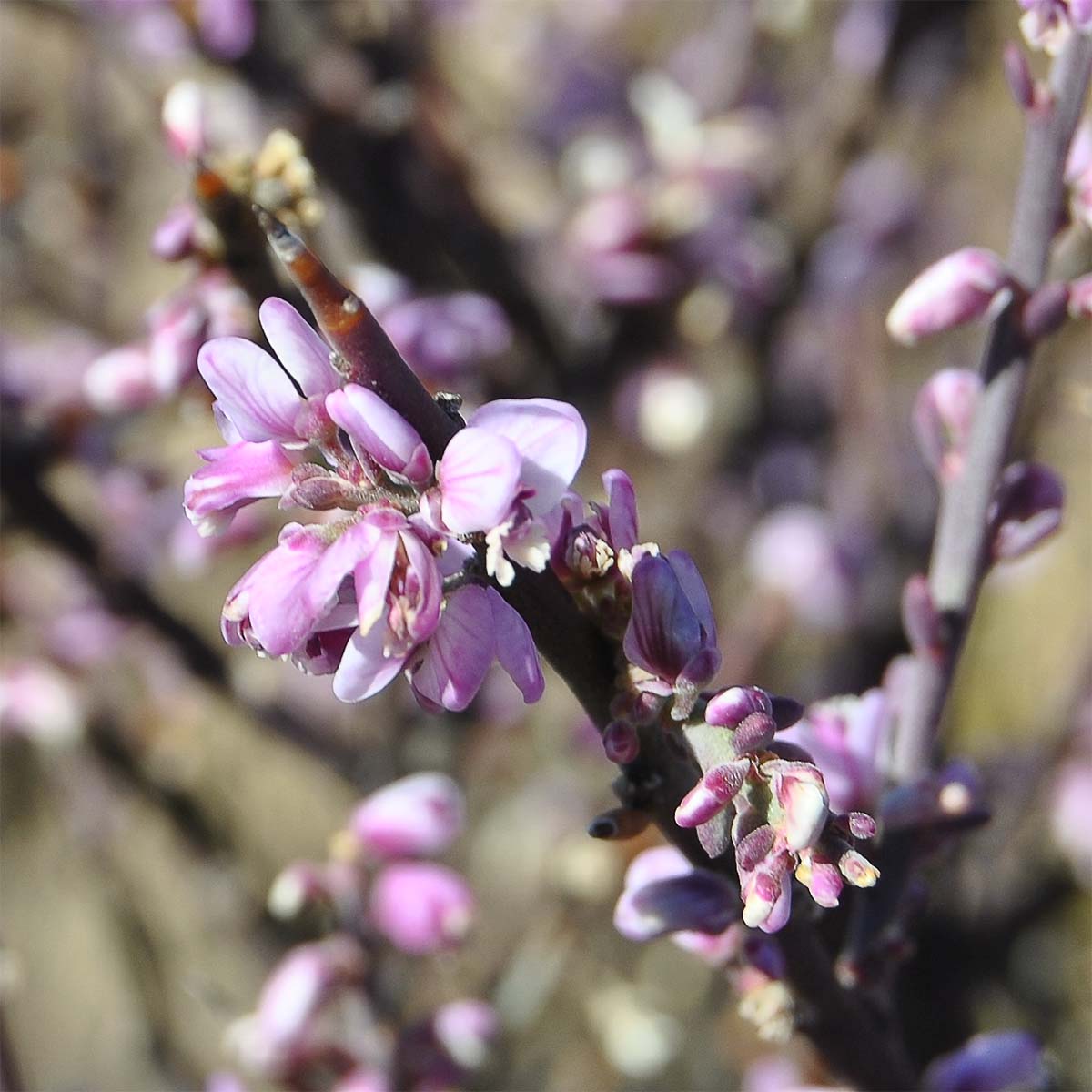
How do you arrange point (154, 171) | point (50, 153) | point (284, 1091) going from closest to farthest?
point (284, 1091) → point (50, 153) → point (154, 171)

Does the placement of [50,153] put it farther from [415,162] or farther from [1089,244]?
[1089,244]

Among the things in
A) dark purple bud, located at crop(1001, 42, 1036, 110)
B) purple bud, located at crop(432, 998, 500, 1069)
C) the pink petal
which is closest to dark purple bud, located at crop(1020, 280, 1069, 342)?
dark purple bud, located at crop(1001, 42, 1036, 110)

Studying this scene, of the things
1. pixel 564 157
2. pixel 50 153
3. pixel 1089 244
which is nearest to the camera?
pixel 1089 244

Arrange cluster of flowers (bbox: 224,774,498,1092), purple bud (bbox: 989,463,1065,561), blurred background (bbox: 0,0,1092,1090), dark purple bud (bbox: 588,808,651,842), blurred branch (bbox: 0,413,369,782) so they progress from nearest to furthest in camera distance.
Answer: dark purple bud (bbox: 588,808,651,842) < purple bud (bbox: 989,463,1065,561) < cluster of flowers (bbox: 224,774,498,1092) < blurred branch (bbox: 0,413,369,782) < blurred background (bbox: 0,0,1092,1090)

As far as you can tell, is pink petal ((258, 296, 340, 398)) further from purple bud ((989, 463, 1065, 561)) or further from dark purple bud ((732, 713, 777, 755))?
purple bud ((989, 463, 1065, 561))

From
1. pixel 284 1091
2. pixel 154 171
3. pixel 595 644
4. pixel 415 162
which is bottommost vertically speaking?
pixel 595 644

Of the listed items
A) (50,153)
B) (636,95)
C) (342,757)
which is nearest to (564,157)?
(636,95)
